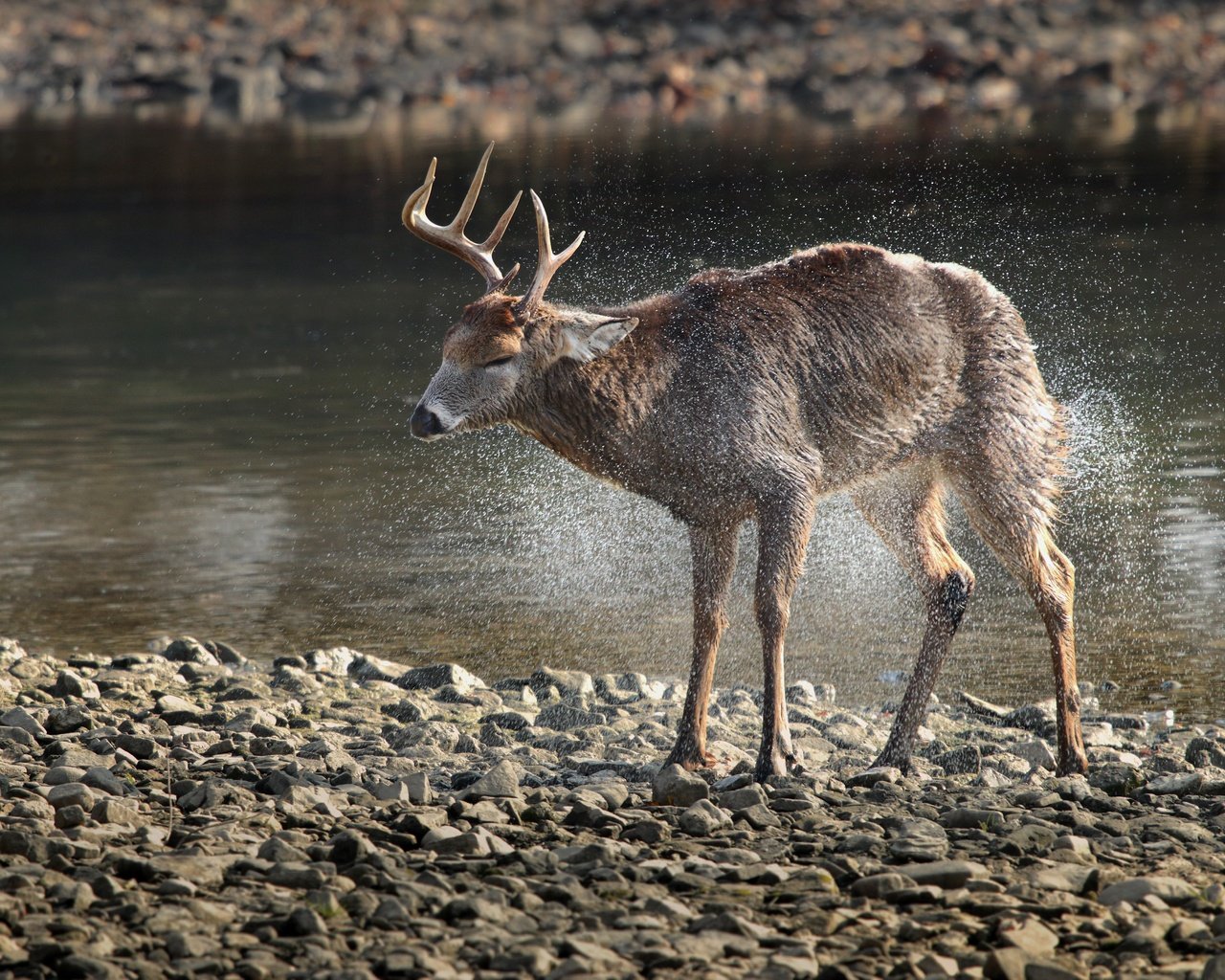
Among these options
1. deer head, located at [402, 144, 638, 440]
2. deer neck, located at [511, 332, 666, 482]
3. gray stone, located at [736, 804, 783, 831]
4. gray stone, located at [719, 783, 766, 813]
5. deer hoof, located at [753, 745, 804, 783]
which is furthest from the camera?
deer neck, located at [511, 332, 666, 482]

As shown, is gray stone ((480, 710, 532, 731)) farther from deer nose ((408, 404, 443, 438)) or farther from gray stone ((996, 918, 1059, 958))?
gray stone ((996, 918, 1059, 958))

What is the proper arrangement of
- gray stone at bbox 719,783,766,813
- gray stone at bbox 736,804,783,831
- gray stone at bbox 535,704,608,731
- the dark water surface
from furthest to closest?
the dark water surface < gray stone at bbox 535,704,608,731 < gray stone at bbox 719,783,766,813 < gray stone at bbox 736,804,783,831

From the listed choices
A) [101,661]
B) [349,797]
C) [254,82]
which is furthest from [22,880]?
[254,82]

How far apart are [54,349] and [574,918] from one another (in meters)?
17.1

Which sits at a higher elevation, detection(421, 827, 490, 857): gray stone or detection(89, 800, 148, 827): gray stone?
detection(421, 827, 490, 857): gray stone

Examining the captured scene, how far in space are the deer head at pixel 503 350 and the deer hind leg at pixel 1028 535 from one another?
180 cm

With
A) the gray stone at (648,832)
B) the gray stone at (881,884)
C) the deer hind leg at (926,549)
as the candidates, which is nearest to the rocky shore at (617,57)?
the deer hind leg at (926,549)

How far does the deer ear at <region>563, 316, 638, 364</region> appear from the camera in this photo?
27.3ft

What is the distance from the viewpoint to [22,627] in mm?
11547

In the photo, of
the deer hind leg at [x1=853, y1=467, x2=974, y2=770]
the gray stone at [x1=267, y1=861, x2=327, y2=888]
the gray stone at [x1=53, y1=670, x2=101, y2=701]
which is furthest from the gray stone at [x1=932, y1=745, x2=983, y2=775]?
the gray stone at [x1=53, y1=670, x2=101, y2=701]

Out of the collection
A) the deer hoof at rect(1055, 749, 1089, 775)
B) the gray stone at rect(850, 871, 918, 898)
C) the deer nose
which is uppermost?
the deer nose

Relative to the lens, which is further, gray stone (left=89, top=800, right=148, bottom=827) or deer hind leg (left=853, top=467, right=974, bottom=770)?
deer hind leg (left=853, top=467, right=974, bottom=770)

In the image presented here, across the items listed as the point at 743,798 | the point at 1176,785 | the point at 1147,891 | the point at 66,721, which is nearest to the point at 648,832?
the point at 743,798

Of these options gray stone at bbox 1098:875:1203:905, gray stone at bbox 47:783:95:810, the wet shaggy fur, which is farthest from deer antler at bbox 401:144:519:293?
gray stone at bbox 1098:875:1203:905
